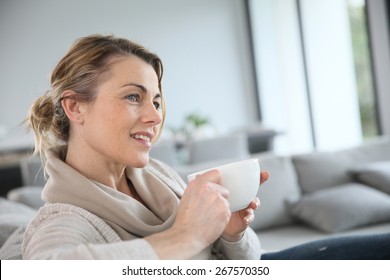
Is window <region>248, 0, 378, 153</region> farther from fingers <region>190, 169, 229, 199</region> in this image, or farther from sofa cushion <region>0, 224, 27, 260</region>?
fingers <region>190, 169, 229, 199</region>

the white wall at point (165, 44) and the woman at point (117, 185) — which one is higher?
the white wall at point (165, 44)

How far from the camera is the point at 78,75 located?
31.6 inches

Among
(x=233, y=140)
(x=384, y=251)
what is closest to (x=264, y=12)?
(x=233, y=140)

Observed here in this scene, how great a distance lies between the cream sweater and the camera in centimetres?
60

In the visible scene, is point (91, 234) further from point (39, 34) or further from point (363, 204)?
point (39, 34)

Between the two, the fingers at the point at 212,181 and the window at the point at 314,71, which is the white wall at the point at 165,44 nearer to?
the window at the point at 314,71

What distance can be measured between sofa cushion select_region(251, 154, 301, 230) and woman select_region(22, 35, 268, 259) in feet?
3.49

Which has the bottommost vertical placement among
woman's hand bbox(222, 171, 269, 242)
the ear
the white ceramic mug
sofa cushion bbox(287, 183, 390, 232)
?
sofa cushion bbox(287, 183, 390, 232)

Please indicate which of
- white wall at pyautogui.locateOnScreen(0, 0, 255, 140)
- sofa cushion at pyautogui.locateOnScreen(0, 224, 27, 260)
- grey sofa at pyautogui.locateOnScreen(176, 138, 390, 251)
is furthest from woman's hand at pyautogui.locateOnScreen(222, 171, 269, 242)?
white wall at pyautogui.locateOnScreen(0, 0, 255, 140)

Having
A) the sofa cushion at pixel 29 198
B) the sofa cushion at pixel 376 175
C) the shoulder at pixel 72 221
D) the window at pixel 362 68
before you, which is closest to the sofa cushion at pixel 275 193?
the sofa cushion at pixel 376 175

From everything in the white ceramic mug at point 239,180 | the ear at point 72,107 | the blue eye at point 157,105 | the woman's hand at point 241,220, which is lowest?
the woman's hand at point 241,220

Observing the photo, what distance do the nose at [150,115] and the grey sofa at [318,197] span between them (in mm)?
927

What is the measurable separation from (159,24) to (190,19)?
1.34ft

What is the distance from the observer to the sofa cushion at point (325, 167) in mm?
2205
